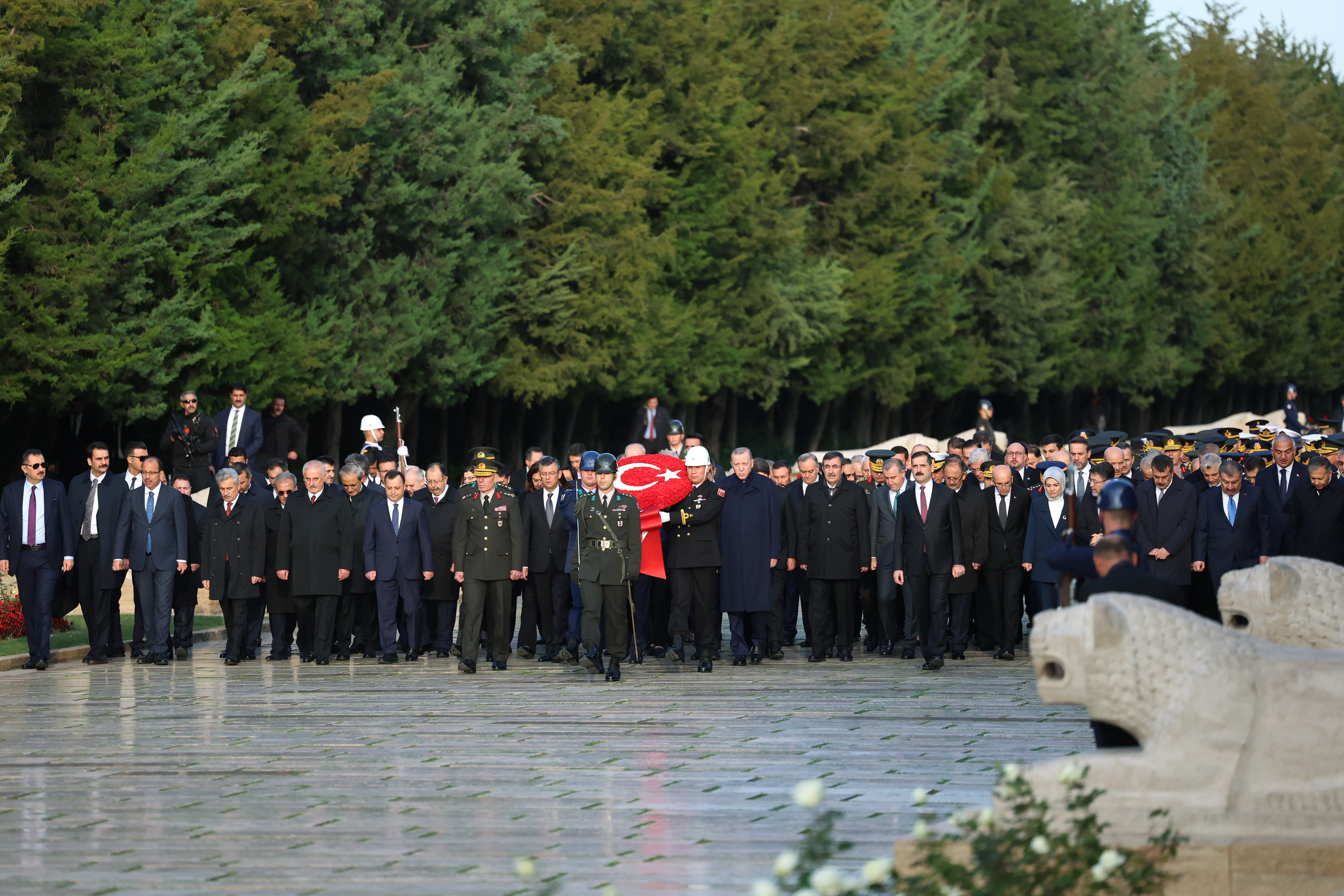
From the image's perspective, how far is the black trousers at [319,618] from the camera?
19.0 meters

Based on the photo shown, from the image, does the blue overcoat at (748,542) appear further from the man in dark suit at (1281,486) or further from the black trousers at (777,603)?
the man in dark suit at (1281,486)

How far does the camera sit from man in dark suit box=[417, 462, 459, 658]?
63.5 ft

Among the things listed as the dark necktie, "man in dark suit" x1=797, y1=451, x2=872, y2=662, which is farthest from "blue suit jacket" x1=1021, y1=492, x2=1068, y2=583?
the dark necktie

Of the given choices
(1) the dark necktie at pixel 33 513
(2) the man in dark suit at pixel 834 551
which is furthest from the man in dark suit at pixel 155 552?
(2) the man in dark suit at pixel 834 551

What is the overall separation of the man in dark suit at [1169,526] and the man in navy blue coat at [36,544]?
10.4m

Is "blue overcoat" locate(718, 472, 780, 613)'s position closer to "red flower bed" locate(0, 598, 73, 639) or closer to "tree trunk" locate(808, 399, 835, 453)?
"red flower bed" locate(0, 598, 73, 639)

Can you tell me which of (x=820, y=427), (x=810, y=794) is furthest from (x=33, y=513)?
(x=820, y=427)

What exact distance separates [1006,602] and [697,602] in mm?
3041

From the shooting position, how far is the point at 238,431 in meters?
25.5

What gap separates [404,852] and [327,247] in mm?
28121

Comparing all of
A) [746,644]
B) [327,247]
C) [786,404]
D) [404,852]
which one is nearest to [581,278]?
[327,247]

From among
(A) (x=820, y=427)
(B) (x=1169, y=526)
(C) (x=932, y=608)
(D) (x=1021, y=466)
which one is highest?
(A) (x=820, y=427)

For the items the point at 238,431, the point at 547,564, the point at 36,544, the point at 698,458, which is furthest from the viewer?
the point at 238,431

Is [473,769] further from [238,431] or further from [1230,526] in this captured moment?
[238,431]
